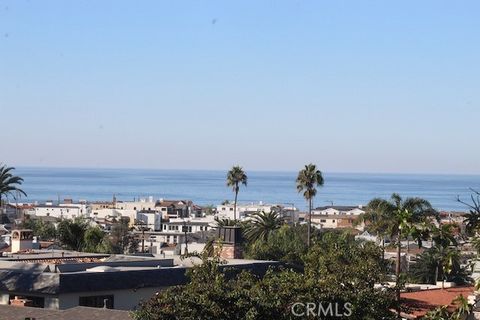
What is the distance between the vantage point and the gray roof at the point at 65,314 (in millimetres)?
28750

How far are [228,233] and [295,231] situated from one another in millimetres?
50945

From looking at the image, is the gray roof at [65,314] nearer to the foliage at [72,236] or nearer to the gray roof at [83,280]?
the gray roof at [83,280]

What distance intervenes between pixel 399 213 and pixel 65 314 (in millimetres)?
19853

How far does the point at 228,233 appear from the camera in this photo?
4903 centimetres

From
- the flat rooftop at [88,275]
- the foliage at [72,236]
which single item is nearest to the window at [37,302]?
the flat rooftop at [88,275]

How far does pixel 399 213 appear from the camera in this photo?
11.2m

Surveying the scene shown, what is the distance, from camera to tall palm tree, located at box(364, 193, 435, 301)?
11.1m

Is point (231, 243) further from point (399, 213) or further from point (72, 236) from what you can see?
point (399, 213)

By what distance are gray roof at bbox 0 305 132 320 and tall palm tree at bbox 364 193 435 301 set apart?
26.7ft

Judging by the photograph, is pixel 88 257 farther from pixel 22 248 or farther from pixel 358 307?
pixel 358 307

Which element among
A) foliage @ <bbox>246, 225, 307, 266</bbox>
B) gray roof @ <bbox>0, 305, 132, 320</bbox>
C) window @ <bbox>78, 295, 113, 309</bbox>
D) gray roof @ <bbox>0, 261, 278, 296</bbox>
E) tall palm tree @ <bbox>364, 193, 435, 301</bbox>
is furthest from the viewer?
foliage @ <bbox>246, 225, 307, 266</bbox>

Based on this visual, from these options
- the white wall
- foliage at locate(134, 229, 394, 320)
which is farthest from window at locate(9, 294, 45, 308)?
foliage at locate(134, 229, 394, 320)

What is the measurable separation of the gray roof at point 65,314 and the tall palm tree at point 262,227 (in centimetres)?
6457

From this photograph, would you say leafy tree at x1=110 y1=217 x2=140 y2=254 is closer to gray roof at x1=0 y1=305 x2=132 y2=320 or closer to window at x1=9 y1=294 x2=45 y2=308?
window at x1=9 y1=294 x2=45 y2=308
